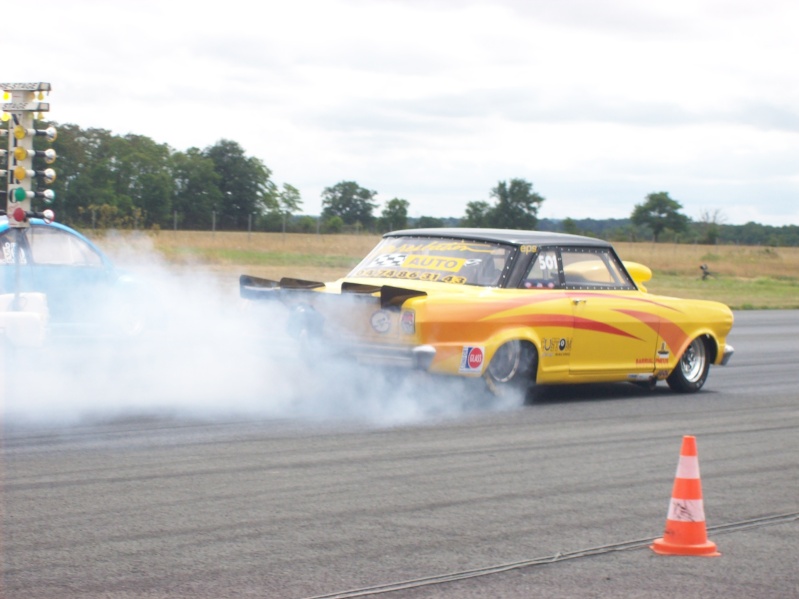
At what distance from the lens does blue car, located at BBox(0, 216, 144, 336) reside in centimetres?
1134

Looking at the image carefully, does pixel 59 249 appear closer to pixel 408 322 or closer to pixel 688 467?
pixel 408 322

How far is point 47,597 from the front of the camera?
429 centimetres

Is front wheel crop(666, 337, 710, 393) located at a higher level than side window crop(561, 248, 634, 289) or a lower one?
lower

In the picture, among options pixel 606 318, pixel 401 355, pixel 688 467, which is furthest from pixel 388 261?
pixel 688 467

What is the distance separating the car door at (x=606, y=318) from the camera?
10023 mm

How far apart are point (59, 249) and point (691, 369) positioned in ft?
21.5

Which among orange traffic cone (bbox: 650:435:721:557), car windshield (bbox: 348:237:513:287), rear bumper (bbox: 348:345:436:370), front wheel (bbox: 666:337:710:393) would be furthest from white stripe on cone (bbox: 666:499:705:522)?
front wheel (bbox: 666:337:710:393)

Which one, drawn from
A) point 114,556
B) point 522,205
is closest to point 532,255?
point 114,556

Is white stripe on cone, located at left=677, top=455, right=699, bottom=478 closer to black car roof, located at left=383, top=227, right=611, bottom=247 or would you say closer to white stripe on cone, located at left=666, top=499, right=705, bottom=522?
white stripe on cone, located at left=666, top=499, right=705, bottom=522

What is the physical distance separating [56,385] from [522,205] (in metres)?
64.9

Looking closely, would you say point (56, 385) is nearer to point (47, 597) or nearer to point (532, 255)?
point (532, 255)

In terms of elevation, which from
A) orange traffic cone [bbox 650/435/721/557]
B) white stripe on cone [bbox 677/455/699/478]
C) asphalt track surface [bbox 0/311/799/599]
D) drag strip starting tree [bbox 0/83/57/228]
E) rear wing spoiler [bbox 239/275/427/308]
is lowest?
asphalt track surface [bbox 0/311/799/599]

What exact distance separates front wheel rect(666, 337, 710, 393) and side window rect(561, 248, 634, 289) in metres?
0.98

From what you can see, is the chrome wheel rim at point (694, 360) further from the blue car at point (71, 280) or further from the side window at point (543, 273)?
the blue car at point (71, 280)
